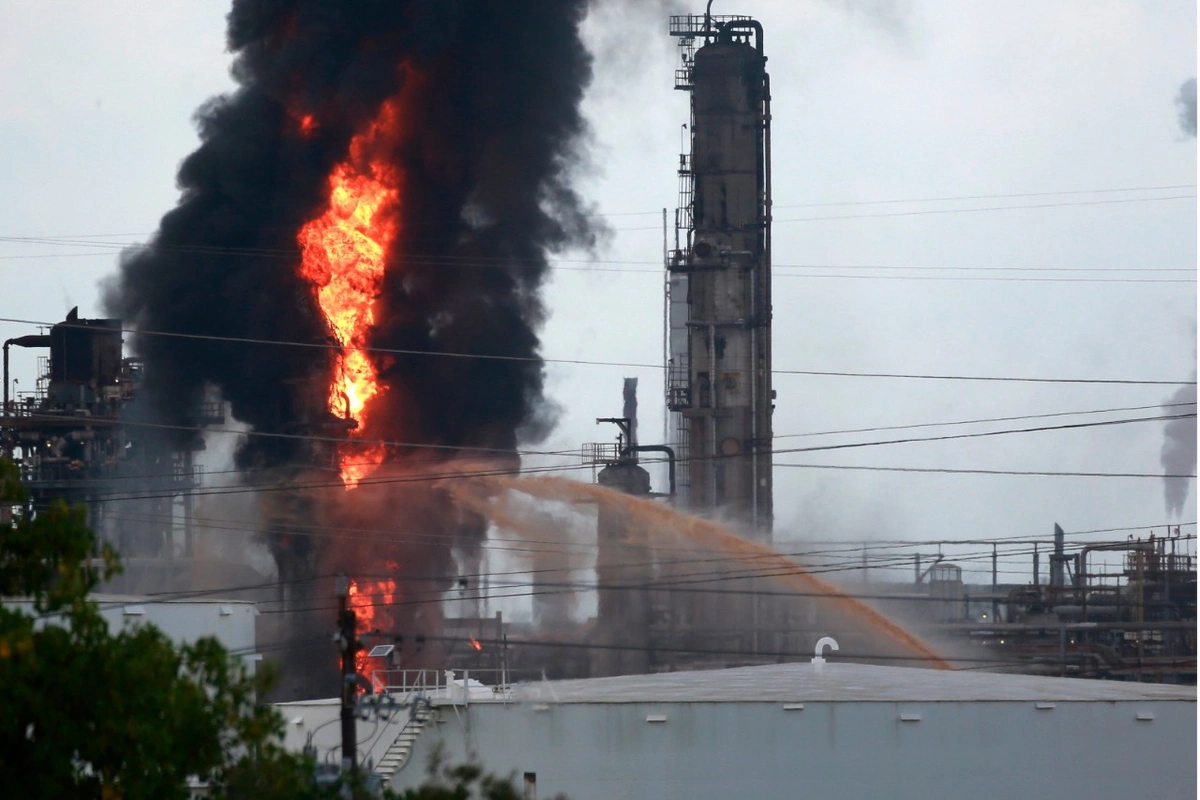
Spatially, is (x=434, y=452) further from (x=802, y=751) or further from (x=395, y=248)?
(x=802, y=751)

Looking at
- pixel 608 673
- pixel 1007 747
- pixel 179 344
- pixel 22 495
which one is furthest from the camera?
pixel 608 673

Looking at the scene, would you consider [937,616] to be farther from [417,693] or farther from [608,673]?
[417,693]

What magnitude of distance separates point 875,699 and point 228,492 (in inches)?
1029

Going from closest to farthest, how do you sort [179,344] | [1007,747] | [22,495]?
[22,495], [1007,747], [179,344]

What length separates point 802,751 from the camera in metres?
29.6

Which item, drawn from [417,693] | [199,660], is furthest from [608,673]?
[199,660]

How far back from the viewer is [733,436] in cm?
5056

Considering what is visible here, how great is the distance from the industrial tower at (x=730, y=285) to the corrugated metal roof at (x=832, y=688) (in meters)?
12.4

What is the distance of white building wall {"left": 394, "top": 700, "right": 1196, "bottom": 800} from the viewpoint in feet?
96.6

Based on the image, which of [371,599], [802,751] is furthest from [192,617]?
[371,599]

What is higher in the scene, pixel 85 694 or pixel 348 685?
pixel 85 694

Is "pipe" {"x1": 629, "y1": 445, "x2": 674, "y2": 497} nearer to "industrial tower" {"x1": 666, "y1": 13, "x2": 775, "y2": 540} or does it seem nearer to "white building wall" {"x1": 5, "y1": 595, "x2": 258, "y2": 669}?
"industrial tower" {"x1": 666, "y1": 13, "x2": 775, "y2": 540}

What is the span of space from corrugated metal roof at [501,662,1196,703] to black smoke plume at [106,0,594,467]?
14844mm

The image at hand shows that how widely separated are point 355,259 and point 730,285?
1172 centimetres
